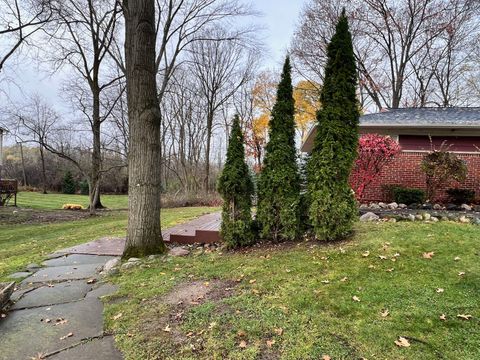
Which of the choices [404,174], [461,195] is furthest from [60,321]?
[461,195]

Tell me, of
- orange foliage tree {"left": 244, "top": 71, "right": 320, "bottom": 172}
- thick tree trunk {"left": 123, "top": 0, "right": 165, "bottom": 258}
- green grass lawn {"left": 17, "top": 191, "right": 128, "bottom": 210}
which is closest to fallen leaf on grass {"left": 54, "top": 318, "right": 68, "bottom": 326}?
thick tree trunk {"left": 123, "top": 0, "right": 165, "bottom": 258}

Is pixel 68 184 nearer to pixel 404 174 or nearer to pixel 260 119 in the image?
pixel 260 119

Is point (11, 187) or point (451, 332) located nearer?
point (451, 332)

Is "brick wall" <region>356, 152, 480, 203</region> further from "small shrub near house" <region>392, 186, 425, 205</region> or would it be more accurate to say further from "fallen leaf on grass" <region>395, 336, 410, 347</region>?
"fallen leaf on grass" <region>395, 336, 410, 347</region>

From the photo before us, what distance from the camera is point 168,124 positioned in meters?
23.3

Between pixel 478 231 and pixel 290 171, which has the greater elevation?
pixel 290 171

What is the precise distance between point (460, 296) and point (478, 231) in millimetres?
2412

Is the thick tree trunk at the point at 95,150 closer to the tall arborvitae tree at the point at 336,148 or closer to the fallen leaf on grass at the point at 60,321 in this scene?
the fallen leaf on grass at the point at 60,321

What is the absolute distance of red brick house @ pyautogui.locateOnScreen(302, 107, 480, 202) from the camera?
9596 millimetres

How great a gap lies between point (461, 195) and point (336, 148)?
6.66 metres

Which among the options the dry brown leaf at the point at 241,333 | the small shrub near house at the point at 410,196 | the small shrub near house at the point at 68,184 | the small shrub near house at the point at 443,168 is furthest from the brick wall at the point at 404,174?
the small shrub near house at the point at 68,184

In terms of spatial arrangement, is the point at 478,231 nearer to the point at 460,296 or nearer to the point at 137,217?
the point at 460,296

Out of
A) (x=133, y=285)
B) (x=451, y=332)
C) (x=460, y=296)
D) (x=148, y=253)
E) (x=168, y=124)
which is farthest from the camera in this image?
(x=168, y=124)

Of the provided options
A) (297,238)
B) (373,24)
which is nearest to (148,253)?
(297,238)
